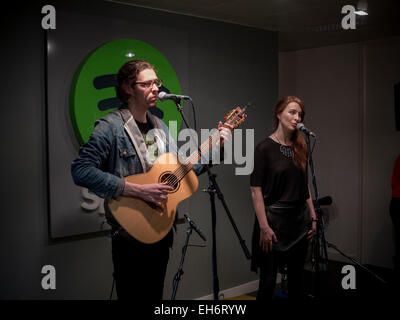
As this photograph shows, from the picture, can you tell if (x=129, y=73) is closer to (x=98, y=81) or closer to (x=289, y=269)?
(x=98, y=81)

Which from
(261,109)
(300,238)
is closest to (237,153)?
(261,109)

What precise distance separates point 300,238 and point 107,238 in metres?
1.38

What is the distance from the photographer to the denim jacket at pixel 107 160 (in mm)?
2119

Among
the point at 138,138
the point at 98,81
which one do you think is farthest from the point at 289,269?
the point at 98,81

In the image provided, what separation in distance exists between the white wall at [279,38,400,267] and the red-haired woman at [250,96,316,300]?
253cm

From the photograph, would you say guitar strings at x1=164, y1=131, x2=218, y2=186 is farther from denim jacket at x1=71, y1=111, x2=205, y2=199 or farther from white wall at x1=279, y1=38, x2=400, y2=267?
white wall at x1=279, y1=38, x2=400, y2=267

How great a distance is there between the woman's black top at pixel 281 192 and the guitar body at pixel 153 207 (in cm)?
62

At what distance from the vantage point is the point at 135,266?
2.21 m

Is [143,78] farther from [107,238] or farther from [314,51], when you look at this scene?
[314,51]

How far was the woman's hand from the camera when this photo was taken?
278 centimetres

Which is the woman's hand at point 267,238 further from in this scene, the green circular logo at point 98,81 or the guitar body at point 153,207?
the green circular logo at point 98,81

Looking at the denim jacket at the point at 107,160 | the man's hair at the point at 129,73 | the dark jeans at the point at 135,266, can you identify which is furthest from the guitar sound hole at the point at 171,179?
the man's hair at the point at 129,73

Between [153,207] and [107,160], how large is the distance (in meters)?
0.34
